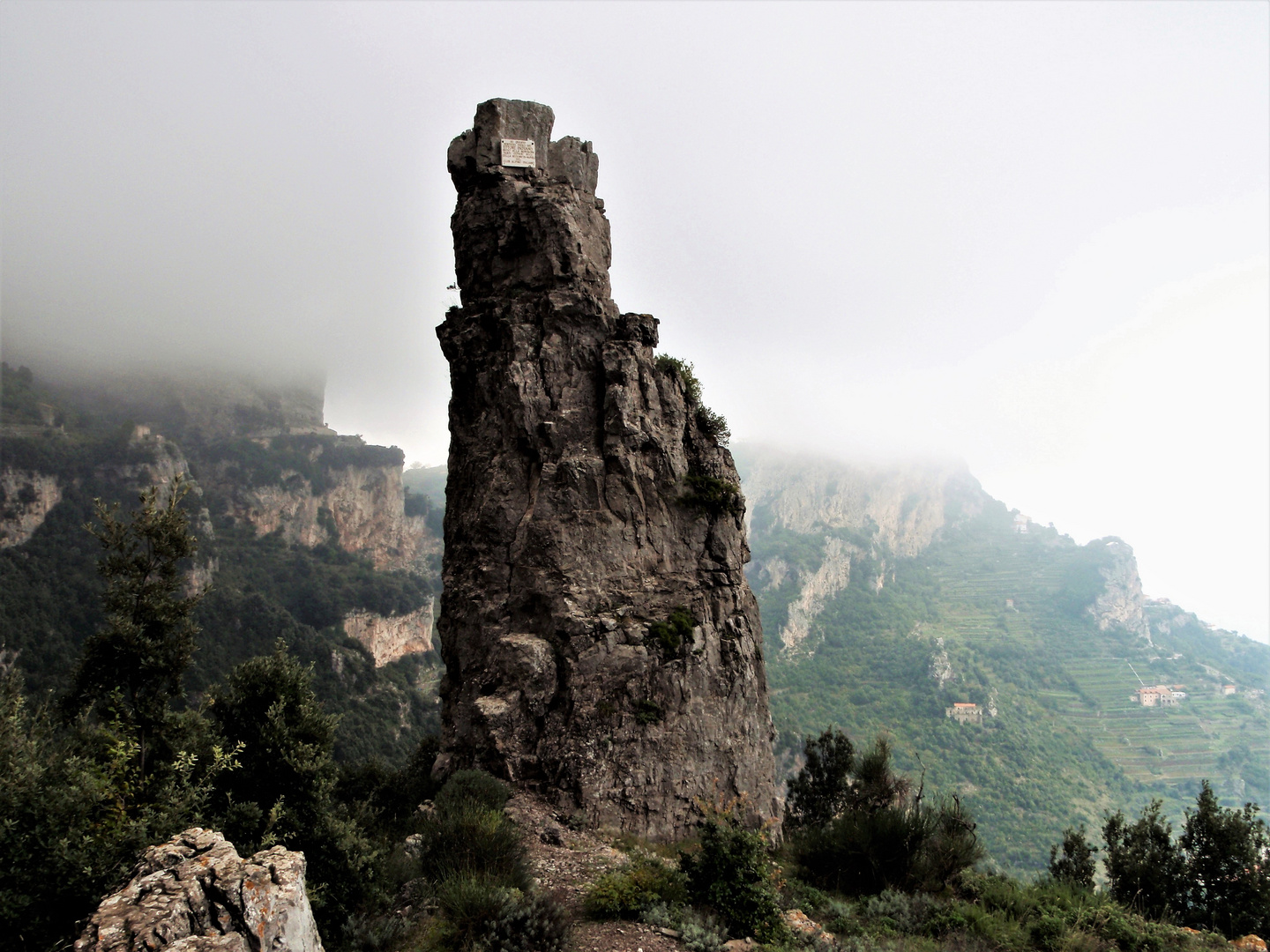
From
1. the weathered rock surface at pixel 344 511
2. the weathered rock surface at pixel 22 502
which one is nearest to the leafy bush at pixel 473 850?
the weathered rock surface at pixel 22 502

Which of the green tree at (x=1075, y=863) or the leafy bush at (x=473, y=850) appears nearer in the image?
the leafy bush at (x=473, y=850)

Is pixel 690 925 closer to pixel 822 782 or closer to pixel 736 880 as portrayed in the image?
pixel 736 880

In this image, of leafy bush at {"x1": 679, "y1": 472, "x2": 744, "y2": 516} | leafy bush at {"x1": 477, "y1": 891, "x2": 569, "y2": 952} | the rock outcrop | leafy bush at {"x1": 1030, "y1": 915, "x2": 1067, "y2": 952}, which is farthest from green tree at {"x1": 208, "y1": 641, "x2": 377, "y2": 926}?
the rock outcrop

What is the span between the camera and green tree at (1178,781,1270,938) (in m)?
12.9

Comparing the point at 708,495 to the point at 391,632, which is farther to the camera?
the point at 391,632

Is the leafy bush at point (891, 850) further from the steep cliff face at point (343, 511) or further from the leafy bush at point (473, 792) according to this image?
the steep cliff face at point (343, 511)

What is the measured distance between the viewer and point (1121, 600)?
388ft

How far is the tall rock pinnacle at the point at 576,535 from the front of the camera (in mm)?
14320

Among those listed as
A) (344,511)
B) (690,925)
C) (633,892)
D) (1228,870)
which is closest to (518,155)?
(633,892)

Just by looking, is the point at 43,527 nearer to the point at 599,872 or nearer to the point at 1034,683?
the point at 599,872

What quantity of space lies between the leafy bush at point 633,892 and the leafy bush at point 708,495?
8656 mm

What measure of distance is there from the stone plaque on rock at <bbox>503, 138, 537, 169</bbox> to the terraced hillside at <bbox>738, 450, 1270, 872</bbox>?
49.3 meters

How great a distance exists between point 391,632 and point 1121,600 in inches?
5071

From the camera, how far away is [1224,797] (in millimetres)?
69750
